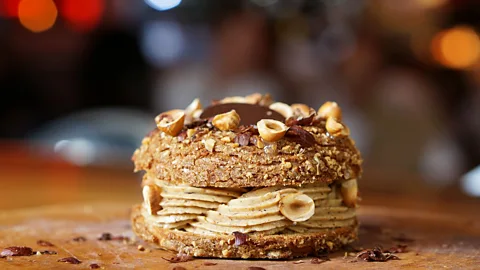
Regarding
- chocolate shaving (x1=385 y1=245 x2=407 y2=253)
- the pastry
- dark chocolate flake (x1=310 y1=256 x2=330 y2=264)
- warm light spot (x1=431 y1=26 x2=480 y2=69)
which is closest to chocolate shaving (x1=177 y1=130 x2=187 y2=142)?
the pastry

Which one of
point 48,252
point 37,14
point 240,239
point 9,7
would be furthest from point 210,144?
point 37,14

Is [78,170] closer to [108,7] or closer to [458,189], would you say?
[458,189]

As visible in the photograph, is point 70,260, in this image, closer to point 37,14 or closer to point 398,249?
point 398,249

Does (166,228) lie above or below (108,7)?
below

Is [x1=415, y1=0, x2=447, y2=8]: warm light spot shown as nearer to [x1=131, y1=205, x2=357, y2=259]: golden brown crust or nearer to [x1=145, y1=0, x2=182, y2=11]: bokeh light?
[x1=145, y1=0, x2=182, y2=11]: bokeh light

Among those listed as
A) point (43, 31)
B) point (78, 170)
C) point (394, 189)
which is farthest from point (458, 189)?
point (43, 31)
